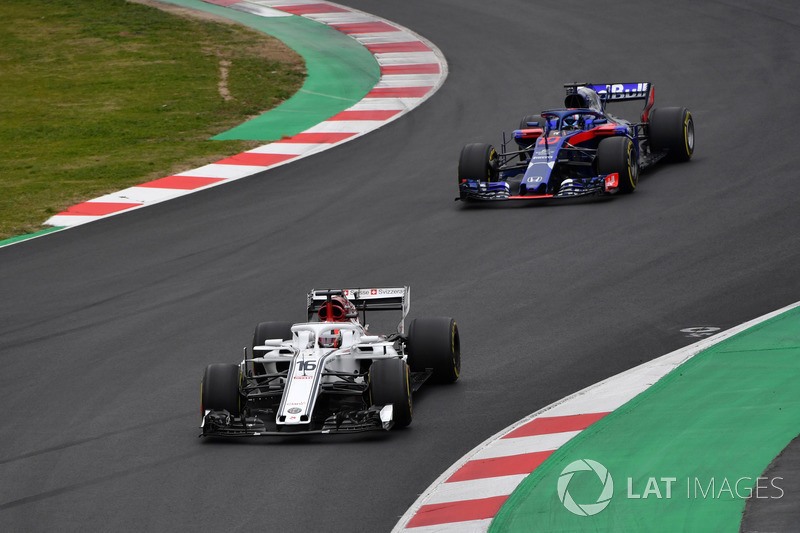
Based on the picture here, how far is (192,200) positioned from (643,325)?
31.3 feet

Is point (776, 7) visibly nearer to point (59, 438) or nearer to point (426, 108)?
point (426, 108)

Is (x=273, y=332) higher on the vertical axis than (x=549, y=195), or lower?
lower

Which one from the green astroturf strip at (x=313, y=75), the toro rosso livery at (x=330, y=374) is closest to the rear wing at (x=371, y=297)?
the toro rosso livery at (x=330, y=374)

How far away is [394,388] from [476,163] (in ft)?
29.7

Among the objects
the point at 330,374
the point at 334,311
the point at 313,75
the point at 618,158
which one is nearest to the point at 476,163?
the point at 618,158

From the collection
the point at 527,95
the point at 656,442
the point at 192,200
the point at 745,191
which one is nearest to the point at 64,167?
the point at 192,200

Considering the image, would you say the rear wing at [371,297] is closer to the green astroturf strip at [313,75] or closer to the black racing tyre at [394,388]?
the black racing tyre at [394,388]

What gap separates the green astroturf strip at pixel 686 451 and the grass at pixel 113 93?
11.9 meters

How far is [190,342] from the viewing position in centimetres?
1329

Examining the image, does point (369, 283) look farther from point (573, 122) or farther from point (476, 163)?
point (573, 122)

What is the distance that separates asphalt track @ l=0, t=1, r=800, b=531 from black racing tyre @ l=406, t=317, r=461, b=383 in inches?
7.8

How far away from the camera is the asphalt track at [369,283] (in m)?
9.42

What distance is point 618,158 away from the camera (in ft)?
59.3

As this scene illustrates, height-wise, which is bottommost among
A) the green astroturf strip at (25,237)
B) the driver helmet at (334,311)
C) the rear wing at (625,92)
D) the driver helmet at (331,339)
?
the green astroturf strip at (25,237)
